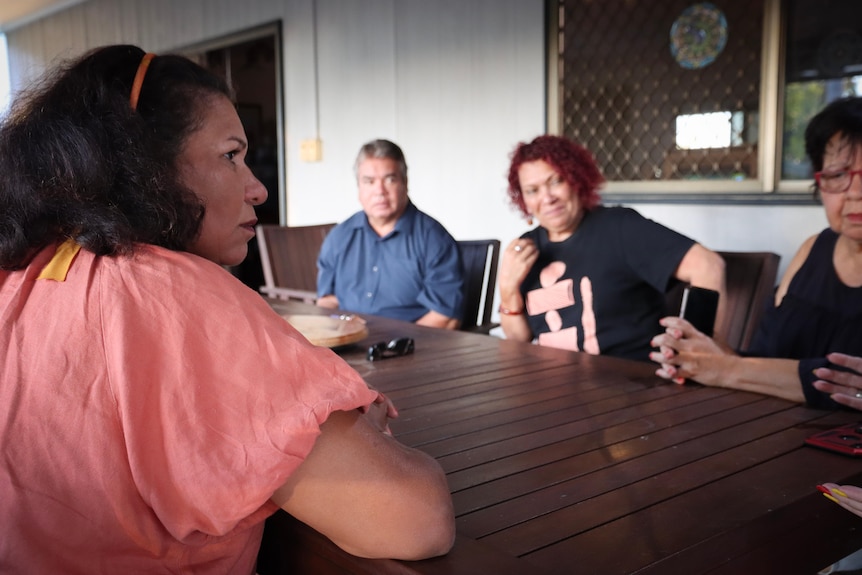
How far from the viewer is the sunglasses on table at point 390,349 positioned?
1.84 meters

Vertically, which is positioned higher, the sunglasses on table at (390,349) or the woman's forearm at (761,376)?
the woman's forearm at (761,376)

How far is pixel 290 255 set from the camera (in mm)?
3729

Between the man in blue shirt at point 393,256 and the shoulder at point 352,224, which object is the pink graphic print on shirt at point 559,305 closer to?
the man in blue shirt at point 393,256

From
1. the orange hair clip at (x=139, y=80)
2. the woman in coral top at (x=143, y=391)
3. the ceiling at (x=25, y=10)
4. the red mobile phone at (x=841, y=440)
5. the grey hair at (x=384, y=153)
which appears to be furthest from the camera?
the ceiling at (x=25, y=10)

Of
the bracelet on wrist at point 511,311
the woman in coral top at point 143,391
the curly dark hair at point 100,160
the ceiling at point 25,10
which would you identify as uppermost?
the ceiling at point 25,10

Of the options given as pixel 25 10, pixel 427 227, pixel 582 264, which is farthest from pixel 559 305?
pixel 25 10

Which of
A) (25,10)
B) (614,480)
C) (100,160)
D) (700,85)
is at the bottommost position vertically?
(614,480)

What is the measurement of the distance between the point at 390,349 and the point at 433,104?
302 cm

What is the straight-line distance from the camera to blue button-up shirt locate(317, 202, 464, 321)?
2936 mm

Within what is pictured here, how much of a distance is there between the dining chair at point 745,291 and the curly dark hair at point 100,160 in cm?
173

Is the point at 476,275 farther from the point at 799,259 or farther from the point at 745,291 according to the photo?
the point at 799,259

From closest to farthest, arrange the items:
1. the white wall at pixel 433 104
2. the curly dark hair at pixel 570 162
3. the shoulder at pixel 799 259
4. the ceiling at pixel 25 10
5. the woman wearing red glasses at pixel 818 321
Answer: the woman wearing red glasses at pixel 818 321 < the shoulder at pixel 799 259 < the curly dark hair at pixel 570 162 < the white wall at pixel 433 104 < the ceiling at pixel 25 10

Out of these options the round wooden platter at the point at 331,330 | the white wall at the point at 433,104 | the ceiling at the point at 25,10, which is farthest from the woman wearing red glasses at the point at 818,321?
the ceiling at the point at 25,10

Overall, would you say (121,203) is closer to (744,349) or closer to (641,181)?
(744,349)
